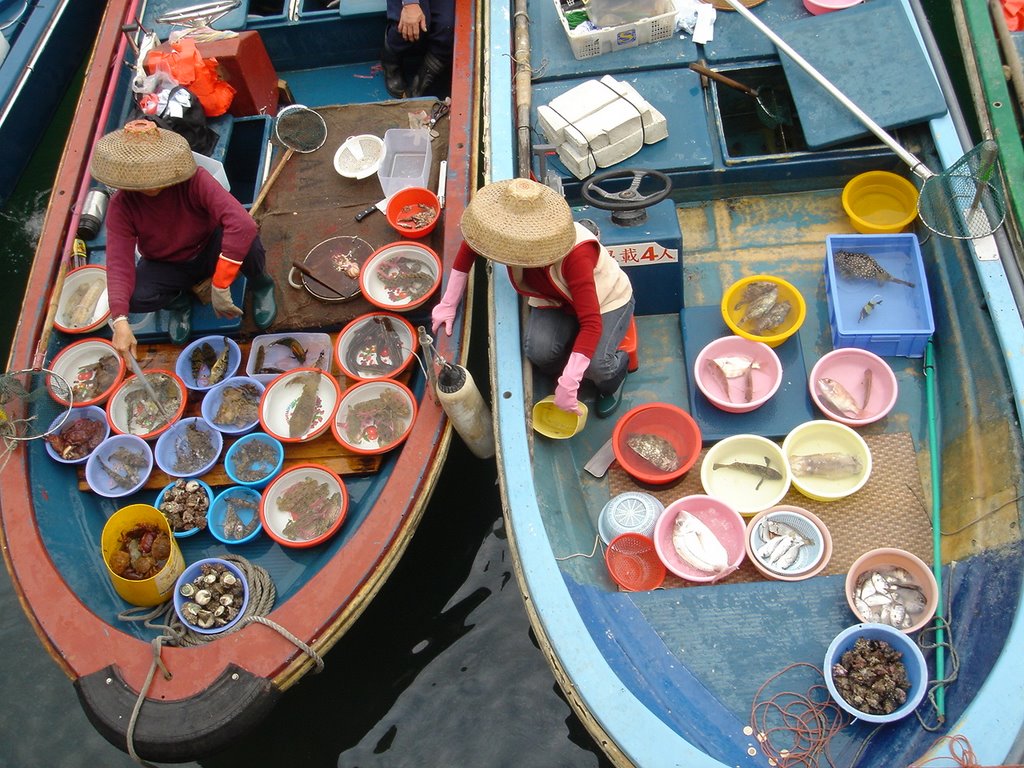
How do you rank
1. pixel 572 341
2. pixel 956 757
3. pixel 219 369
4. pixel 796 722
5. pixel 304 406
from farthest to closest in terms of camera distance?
1. pixel 219 369
2. pixel 304 406
3. pixel 572 341
4. pixel 796 722
5. pixel 956 757

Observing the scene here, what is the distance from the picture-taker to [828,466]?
11.1 feet

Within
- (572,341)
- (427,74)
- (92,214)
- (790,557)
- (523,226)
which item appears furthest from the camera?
(427,74)

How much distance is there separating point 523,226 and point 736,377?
4.33 feet

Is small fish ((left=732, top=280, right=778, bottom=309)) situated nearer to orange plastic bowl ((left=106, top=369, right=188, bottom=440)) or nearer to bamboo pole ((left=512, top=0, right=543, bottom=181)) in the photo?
bamboo pole ((left=512, top=0, right=543, bottom=181))

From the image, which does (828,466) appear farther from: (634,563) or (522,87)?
(522,87)

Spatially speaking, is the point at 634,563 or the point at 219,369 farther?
the point at 219,369

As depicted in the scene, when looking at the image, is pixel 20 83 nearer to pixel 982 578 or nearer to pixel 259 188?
pixel 259 188

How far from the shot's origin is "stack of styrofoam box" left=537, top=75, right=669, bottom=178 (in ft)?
12.4

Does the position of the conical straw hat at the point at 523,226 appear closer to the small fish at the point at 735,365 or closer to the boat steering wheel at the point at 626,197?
the boat steering wheel at the point at 626,197

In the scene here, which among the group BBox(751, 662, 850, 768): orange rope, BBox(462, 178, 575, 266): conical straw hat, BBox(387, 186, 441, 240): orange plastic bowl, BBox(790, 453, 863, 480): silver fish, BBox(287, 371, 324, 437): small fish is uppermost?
BBox(462, 178, 575, 266): conical straw hat

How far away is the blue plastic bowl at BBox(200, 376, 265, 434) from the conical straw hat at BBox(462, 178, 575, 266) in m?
1.57

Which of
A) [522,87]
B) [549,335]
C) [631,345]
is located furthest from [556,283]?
[522,87]

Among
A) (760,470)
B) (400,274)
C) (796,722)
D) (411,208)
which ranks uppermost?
(411,208)

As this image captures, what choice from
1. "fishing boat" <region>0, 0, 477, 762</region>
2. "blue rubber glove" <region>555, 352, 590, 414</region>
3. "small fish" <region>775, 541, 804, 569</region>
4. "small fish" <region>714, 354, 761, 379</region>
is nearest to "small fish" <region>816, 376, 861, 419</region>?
"small fish" <region>714, 354, 761, 379</region>
